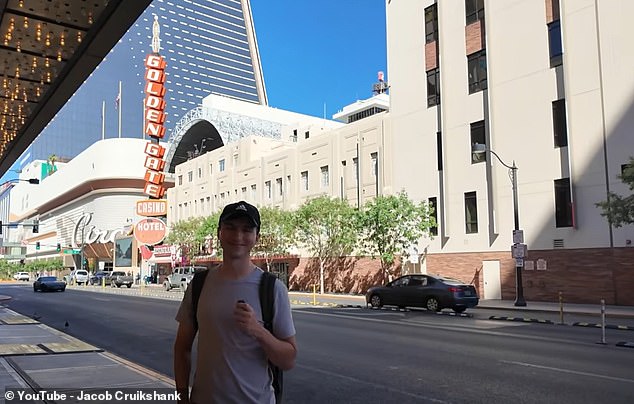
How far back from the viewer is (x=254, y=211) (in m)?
3.12

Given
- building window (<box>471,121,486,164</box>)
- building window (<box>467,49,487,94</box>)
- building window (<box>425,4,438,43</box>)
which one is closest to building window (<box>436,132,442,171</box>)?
building window (<box>471,121,486,164</box>)

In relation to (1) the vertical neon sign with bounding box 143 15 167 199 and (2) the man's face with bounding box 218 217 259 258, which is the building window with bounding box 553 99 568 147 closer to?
(2) the man's face with bounding box 218 217 259 258

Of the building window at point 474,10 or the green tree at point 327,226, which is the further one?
the green tree at point 327,226

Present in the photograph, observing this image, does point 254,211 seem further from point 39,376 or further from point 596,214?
point 596,214

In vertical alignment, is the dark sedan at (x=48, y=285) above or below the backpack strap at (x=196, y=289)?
below

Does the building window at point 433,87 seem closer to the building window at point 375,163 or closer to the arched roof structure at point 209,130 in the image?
the building window at point 375,163

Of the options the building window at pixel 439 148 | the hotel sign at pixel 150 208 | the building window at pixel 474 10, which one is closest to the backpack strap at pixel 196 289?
the building window at pixel 439 148

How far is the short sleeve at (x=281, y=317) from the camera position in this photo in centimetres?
297

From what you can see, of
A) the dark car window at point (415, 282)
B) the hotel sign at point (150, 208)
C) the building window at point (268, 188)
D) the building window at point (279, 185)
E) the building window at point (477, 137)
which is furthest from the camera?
the building window at point (268, 188)

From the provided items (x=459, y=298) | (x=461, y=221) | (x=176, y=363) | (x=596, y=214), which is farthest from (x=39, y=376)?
(x=461, y=221)

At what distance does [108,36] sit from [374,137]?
3212cm

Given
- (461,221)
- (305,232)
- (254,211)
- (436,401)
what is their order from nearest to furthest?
(254,211) < (436,401) < (461,221) < (305,232)

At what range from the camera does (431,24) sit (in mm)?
36000

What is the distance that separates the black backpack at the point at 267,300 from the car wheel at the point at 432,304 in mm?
20113
